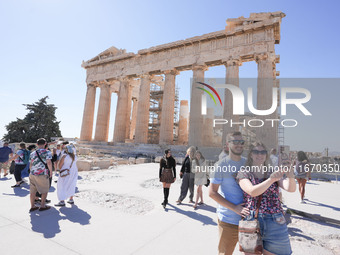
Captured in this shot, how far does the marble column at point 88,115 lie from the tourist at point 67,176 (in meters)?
25.2

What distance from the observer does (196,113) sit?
68.3ft

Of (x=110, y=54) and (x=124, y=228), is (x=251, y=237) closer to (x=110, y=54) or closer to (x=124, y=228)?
(x=124, y=228)

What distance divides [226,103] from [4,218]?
1862 centimetres

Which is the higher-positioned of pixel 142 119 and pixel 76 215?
pixel 142 119

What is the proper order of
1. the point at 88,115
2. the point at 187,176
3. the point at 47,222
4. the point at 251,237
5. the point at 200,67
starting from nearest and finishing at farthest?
the point at 251,237
the point at 47,222
the point at 187,176
the point at 200,67
the point at 88,115

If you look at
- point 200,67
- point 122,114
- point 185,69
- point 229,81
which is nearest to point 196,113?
point 229,81

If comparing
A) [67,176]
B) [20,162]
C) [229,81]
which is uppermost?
[229,81]

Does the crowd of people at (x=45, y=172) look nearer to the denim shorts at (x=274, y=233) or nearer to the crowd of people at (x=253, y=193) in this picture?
the crowd of people at (x=253, y=193)

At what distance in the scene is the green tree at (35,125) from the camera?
33.5m

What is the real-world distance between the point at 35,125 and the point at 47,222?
128ft

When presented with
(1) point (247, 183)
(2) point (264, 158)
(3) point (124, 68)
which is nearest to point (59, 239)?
(1) point (247, 183)

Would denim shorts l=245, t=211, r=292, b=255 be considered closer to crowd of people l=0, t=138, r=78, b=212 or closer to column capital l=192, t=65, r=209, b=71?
crowd of people l=0, t=138, r=78, b=212

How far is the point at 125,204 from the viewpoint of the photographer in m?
5.16

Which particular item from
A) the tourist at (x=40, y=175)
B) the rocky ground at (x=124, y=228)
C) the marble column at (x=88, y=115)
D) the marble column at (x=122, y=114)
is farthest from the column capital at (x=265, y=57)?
the marble column at (x=88, y=115)
